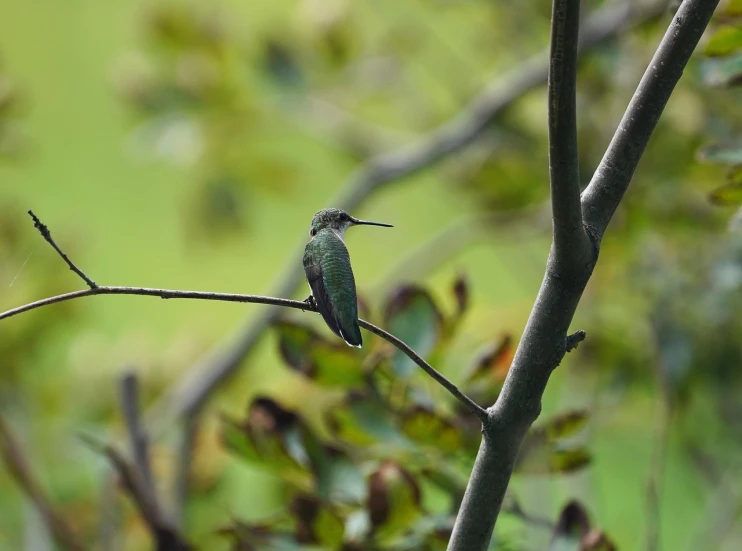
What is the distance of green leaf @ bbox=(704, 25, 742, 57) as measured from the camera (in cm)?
49

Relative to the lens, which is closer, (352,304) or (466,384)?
(352,304)

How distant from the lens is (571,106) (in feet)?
0.98

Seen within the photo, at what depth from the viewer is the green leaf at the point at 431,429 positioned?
52 centimetres

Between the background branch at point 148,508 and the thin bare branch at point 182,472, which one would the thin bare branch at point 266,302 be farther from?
the thin bare branch at point 182,472

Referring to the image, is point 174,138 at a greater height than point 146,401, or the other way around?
point 174,138

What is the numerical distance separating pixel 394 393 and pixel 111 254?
5.91 feet

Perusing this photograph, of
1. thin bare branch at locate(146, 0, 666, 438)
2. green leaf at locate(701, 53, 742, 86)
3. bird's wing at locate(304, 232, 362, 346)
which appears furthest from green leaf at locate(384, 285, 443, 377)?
thin bare branch at locate(146, 0, 666, 438)

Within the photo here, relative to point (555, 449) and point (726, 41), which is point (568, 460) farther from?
point (726, 41)

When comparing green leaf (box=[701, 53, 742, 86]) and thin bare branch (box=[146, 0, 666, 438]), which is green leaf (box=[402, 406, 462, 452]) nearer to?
green leaf (box=[701, 53, 742, 86])

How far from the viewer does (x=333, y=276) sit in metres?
0.44

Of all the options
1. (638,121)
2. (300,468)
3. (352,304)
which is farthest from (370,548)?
(638,121)

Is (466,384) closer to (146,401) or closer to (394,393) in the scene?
(394,393)

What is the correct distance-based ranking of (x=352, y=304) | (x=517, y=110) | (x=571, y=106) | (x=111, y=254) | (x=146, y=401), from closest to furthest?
1. (x=571, y=106)
2. (x=352, y=304)
3. (x=517, y=110)
4. (x=146, y=401)
5. (x=111, y=254)

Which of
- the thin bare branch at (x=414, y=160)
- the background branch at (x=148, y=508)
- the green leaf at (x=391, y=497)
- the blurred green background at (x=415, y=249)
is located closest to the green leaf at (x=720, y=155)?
the blurred green background at (x=415, y=249)
